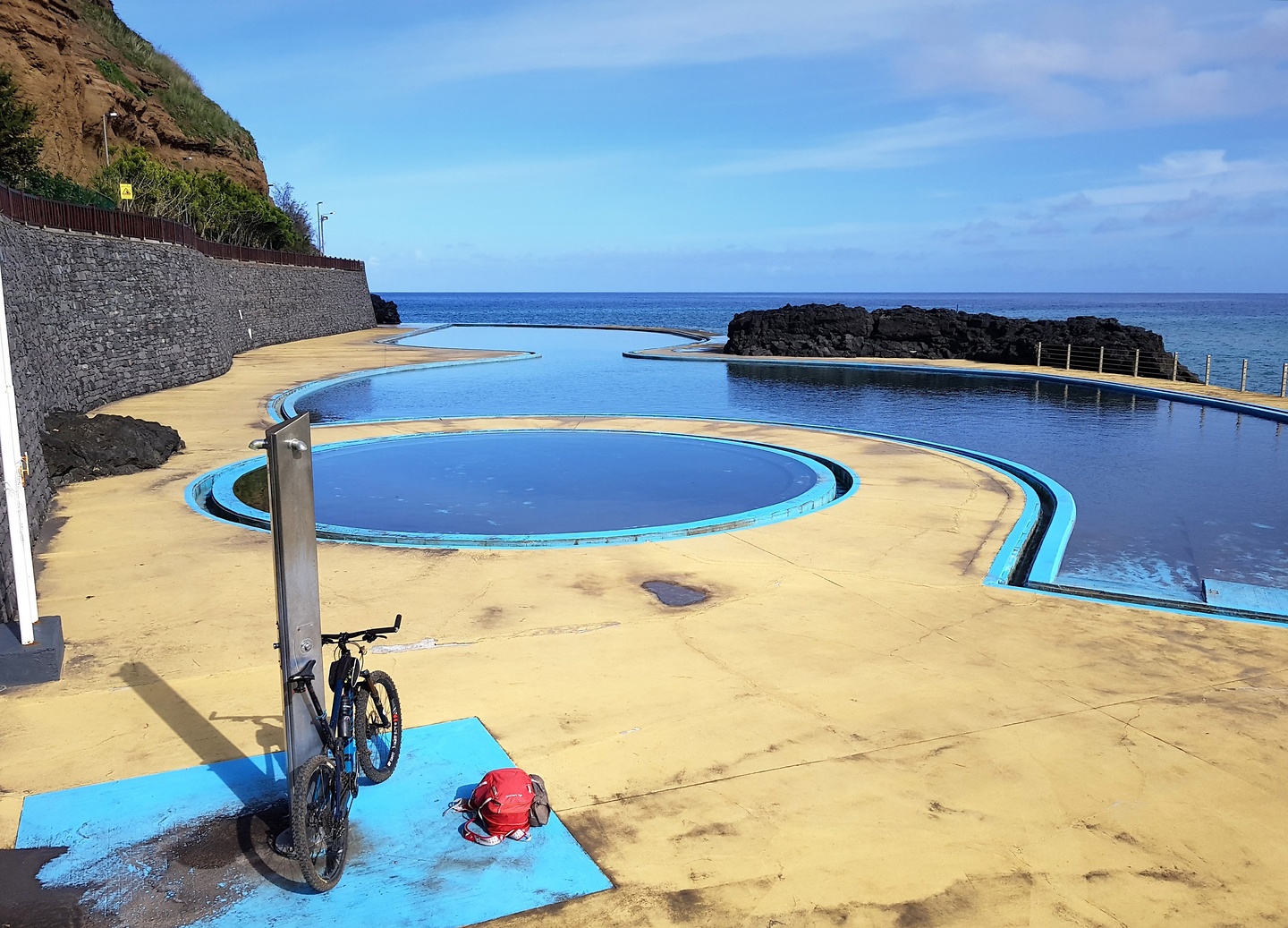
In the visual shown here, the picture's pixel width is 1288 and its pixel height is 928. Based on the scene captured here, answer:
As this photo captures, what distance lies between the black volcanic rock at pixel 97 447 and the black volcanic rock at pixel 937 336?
30013 mm

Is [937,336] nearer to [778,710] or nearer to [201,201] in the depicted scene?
[201,201]

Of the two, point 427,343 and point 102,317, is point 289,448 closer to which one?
point 102,317

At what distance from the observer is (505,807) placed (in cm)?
471

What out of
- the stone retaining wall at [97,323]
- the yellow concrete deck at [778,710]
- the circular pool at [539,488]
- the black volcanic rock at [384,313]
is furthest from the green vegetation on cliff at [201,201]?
the yellow concrete deck at [778,710]

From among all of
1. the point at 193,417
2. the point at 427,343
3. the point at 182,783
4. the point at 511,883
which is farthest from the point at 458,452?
the point at 427,343

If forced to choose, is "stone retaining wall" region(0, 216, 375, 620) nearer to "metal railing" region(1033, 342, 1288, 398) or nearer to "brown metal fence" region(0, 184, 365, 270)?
"brown metal fence" region(0, 184, 365, 270)

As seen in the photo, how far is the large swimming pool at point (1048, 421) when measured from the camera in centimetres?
1106

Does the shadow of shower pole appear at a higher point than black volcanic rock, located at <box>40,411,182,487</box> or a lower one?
lower

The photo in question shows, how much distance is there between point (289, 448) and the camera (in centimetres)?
433

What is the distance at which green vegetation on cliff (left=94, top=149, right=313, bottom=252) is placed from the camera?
142 ft

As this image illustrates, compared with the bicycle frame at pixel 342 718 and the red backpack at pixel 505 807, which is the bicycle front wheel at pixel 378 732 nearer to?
the bicycle frame at pixel 342 718

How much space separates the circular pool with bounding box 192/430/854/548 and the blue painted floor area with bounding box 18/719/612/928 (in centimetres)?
496

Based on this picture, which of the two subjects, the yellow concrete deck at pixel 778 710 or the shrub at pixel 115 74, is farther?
the shrub at pixel 115 74

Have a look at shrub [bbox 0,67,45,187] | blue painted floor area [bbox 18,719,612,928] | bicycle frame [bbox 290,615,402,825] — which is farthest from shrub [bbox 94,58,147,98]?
bicycle frame [bbox 290,615,402,825]
